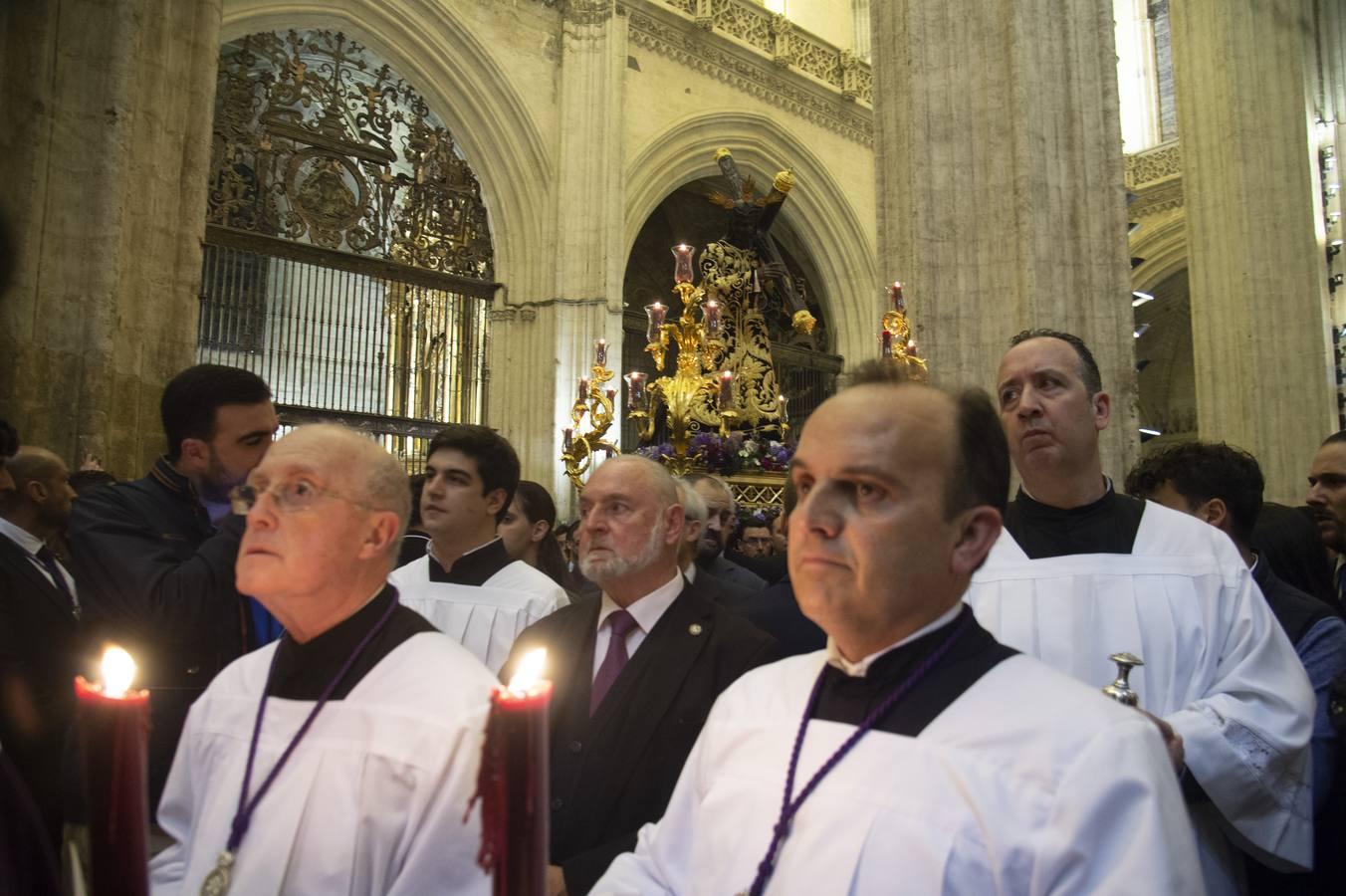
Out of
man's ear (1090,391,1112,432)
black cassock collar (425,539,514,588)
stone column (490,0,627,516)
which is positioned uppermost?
stone column (490,0,627,516)

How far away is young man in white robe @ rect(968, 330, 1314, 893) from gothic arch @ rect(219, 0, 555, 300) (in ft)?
36.8

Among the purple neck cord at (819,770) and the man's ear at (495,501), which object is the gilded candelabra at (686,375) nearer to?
the man's ear at (495,501)

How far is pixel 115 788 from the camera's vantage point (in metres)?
0.77

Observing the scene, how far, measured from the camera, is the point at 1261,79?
9242 mm

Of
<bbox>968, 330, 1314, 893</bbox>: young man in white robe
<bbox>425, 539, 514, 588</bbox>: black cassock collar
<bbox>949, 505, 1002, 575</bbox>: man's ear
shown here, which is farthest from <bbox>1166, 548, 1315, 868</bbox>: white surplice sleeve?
<bbox>425, 539, 514, 588</bbox>: black cassock collar

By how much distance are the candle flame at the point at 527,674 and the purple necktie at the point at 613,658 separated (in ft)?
4.92

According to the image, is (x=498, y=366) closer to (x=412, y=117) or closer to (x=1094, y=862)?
(x=412, y=117)

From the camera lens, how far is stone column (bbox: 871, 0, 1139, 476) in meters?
5.90

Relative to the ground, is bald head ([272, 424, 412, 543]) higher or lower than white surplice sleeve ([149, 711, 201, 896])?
higher

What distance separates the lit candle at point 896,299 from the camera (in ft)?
21.4

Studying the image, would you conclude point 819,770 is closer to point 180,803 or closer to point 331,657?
point 331,657

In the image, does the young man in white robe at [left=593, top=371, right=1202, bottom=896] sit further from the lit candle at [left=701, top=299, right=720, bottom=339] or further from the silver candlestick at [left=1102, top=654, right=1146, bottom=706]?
the lit candle at [left=701, top=299, right=720, bottom=339]

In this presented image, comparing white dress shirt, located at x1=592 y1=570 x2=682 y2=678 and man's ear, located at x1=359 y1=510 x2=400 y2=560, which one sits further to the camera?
white dress shirt, located at x1=592 y1=570 x2=682 y2=678

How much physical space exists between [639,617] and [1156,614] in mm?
1173
